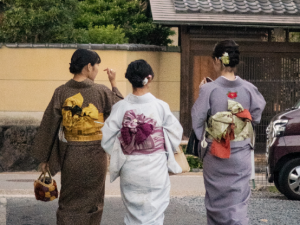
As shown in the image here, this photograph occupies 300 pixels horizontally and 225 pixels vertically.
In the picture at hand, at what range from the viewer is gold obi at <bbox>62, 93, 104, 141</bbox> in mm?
4984

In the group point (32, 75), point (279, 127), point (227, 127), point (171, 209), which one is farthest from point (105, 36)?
point (227, 127)

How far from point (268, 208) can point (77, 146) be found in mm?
3187

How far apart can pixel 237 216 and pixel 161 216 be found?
802 millimetres

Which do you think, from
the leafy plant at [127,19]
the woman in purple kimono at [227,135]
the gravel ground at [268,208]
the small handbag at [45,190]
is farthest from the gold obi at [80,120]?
the leafy plant at [127,19]

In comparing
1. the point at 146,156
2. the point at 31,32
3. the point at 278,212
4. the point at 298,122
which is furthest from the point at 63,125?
the point at 31,32

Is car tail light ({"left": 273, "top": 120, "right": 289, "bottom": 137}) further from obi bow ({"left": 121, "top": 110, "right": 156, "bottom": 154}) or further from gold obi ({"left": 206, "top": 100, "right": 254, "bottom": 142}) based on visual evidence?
obi bow ({"left": 121, "top": 110, "right": 156, "bottom": 154})

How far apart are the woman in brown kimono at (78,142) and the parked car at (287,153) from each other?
11.1 feet

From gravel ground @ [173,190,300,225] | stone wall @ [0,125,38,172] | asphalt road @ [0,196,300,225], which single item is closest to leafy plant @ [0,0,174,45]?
stone wall @ [0,125,38,172]

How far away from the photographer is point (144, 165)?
4.36m

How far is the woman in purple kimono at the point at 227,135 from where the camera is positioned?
4840 millimetres

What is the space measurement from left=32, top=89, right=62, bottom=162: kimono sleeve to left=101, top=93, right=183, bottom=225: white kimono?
778 mm

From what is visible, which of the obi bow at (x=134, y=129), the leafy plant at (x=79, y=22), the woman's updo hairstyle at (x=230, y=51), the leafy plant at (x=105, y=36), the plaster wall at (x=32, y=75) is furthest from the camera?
the leafy plant at (x=105, y=36)

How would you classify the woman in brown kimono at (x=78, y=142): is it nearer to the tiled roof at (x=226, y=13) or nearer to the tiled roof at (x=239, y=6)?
the tiled roof at (x=226, y=13)

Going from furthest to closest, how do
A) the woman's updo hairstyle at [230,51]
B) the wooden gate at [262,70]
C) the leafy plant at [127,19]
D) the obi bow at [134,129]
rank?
the leafy plant at [127,19], the wooden gate at [262,70], the woman's updo hairstyle at [230,51], the obi bow at [134,129]
